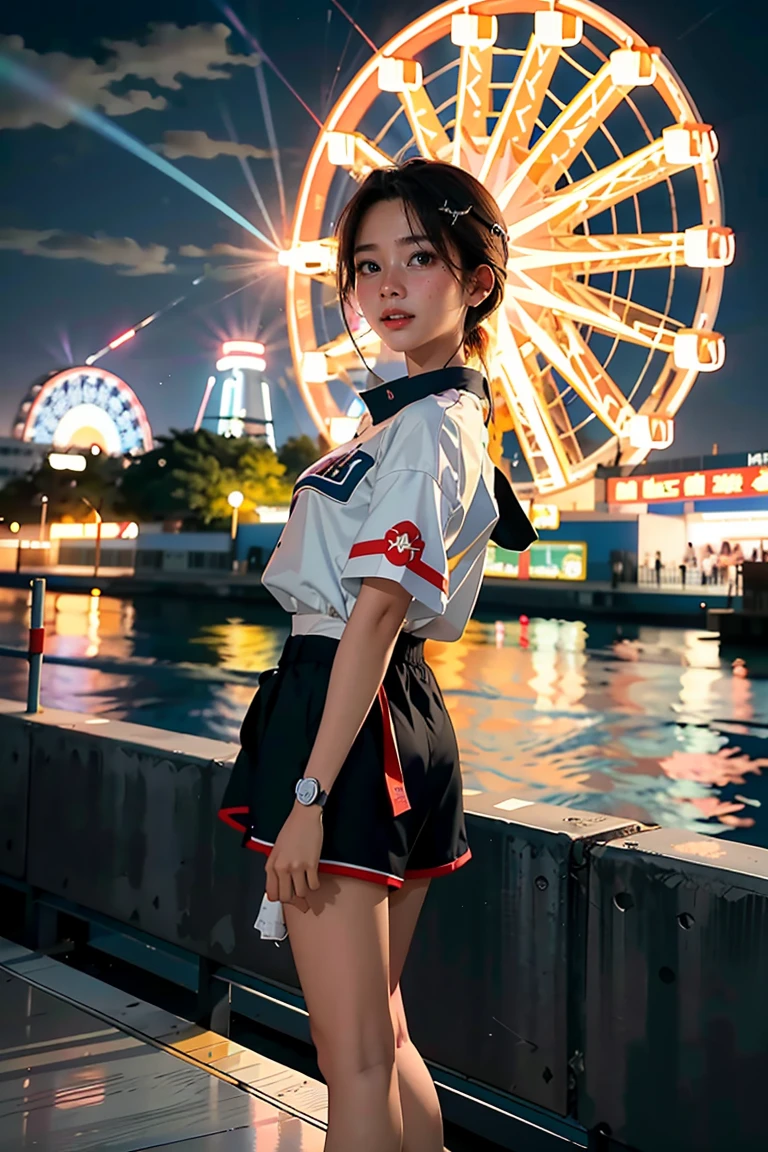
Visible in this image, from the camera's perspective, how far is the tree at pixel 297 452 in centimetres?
5700

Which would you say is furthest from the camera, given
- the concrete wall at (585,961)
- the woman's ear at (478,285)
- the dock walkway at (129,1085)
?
the dock walkway at (129,1085)

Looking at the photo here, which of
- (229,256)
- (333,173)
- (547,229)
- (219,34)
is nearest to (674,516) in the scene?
(547,229)

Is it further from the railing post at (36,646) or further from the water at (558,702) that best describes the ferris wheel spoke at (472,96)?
the railing post at (36,646)

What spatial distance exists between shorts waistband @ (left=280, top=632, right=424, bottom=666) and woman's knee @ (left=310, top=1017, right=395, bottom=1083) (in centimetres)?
37

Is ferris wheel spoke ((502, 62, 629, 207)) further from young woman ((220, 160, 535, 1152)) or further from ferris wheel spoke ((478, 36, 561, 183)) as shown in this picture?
young woman ((220, 160, 535, 1152))

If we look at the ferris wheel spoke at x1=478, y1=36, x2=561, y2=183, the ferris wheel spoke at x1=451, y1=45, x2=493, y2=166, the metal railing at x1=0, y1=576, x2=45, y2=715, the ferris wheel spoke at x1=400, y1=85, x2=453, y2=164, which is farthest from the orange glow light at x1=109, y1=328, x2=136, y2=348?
the metal railing at x1=0, y1=576, x2=45, y2=715

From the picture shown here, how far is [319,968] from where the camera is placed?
1125mm

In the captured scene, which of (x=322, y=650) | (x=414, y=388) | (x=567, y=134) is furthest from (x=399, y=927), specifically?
(x=567, y=134)

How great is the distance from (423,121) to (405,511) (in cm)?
1980

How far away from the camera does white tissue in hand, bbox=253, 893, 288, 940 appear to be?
119 cm

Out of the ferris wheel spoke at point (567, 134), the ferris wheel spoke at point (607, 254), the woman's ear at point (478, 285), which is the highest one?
the ferris wheel spoke at point (567, 134)

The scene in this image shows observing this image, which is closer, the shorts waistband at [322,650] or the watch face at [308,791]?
the watch face at [308,791]

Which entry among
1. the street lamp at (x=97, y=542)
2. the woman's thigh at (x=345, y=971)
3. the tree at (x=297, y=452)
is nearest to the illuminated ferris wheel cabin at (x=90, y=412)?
the street lamp at (x=97, y=542)

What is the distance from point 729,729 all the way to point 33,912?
9343mm
